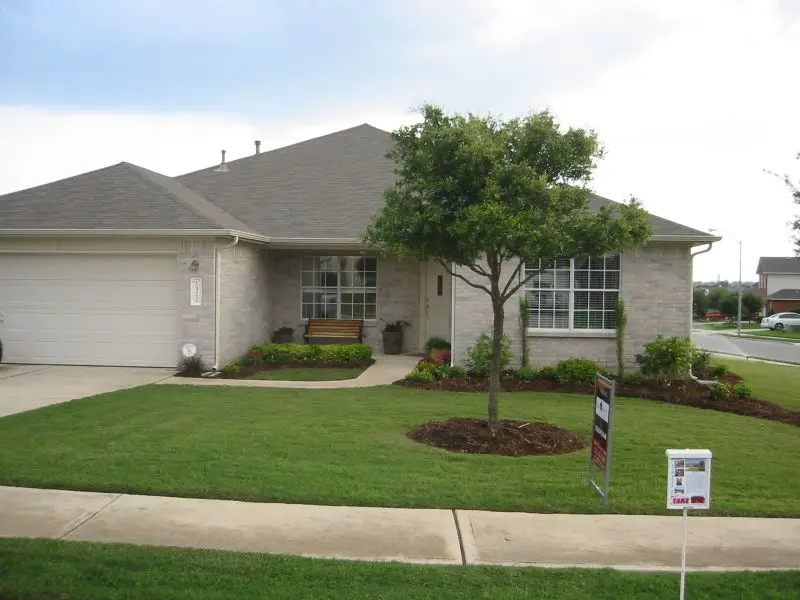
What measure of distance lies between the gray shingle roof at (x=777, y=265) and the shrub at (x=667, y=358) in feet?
204

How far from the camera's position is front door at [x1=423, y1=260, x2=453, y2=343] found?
1730cm

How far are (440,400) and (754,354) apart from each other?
2114 centimetres

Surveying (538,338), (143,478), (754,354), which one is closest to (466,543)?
(143,478)

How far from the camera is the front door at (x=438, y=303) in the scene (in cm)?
1730

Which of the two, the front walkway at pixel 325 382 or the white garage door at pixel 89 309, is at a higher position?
the white garage door at pixel 89 309

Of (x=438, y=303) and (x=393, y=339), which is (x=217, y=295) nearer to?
(x=393, y=339)

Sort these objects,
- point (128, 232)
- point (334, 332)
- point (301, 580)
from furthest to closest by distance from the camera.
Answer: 1. point (334, 332)
2. point (128, 232)
3. point (301, 580)

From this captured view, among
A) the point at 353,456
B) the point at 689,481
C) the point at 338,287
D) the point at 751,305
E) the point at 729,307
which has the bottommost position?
the point at 353,456

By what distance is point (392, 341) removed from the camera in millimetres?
17328

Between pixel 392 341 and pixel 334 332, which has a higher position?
pixel 334 332

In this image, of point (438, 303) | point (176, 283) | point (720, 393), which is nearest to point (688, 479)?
point (720, 393)

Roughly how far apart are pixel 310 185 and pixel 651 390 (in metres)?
10.1

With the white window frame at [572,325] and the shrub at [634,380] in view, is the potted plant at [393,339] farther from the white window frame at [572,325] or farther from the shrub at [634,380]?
the shrub at [634,380]

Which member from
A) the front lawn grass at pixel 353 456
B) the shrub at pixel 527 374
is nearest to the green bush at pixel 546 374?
the shrub at pixel 527 374
